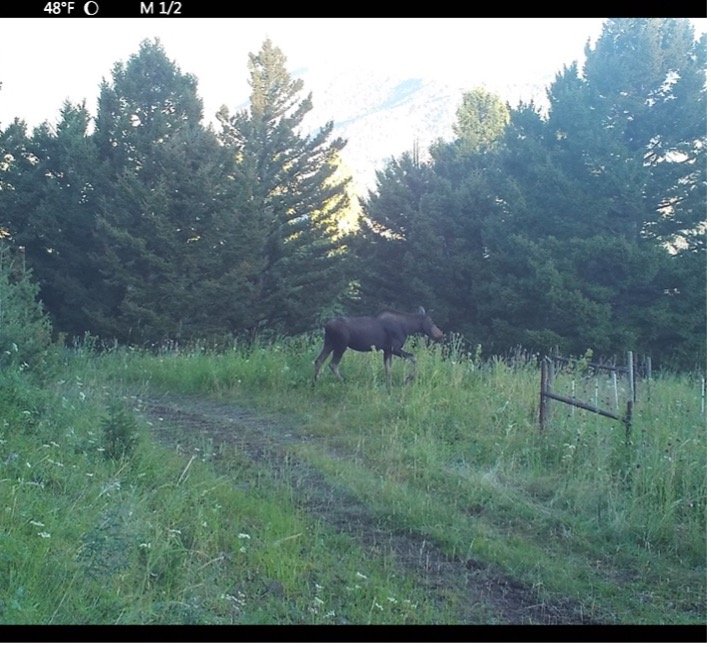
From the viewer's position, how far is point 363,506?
645cm

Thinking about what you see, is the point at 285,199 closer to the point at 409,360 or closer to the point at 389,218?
the point at 389,218

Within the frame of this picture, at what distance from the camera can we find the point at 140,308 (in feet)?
85.3

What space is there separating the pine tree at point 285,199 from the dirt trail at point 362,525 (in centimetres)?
2031

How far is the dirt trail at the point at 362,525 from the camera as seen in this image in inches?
182

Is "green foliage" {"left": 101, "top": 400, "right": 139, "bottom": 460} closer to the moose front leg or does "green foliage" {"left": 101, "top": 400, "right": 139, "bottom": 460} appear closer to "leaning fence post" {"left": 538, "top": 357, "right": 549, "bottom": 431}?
"leaning fence post" {"left": 538, "top": 357, "right": 549, "bottom": 431}

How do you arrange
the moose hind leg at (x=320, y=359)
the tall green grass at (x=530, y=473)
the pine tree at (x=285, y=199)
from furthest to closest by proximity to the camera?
the pine tree at (x=285, y=199), the moose hind leg at (x=320, y=359), the tall green grass at (x=530, y=473)

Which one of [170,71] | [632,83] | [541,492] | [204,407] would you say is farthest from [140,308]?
[541,492]

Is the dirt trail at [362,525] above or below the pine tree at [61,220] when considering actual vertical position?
below

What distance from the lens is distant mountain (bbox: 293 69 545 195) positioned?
4223 centimetres

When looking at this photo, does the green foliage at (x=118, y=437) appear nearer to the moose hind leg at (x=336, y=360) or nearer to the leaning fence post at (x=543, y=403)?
the leaning fence post at (x=543, y=403)

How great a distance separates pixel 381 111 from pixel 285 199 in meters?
68.5
